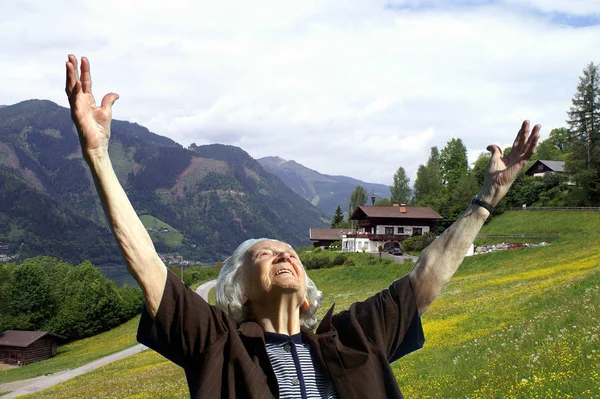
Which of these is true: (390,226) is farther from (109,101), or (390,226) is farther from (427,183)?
(109,101)

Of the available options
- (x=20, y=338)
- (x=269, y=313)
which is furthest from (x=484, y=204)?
(x=20, y=338)

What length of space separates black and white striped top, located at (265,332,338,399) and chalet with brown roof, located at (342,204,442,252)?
76.3 m

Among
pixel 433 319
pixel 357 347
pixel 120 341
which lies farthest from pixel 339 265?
pixel 357 347

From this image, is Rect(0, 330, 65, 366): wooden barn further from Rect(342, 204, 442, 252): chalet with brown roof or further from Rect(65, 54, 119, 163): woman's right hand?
Rect(65, 54, 119, 163): woman's right hand

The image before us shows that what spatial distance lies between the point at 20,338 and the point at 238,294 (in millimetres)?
75491

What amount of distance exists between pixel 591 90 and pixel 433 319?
249 ft

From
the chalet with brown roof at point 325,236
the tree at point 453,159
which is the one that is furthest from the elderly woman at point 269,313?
the tree at point 453,159

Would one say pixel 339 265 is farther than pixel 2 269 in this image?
No

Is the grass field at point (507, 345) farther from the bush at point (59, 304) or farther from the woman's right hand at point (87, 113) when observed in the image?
the bush at point (59, 304)

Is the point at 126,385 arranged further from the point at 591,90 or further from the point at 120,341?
the point at 591,90

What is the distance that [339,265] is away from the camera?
2576 inches

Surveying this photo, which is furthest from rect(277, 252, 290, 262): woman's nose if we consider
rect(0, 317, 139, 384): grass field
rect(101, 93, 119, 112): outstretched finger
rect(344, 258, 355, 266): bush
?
rect(344, 258, 355, 266): bush

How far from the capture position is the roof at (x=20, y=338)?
223ft

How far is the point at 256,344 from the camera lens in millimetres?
3986
